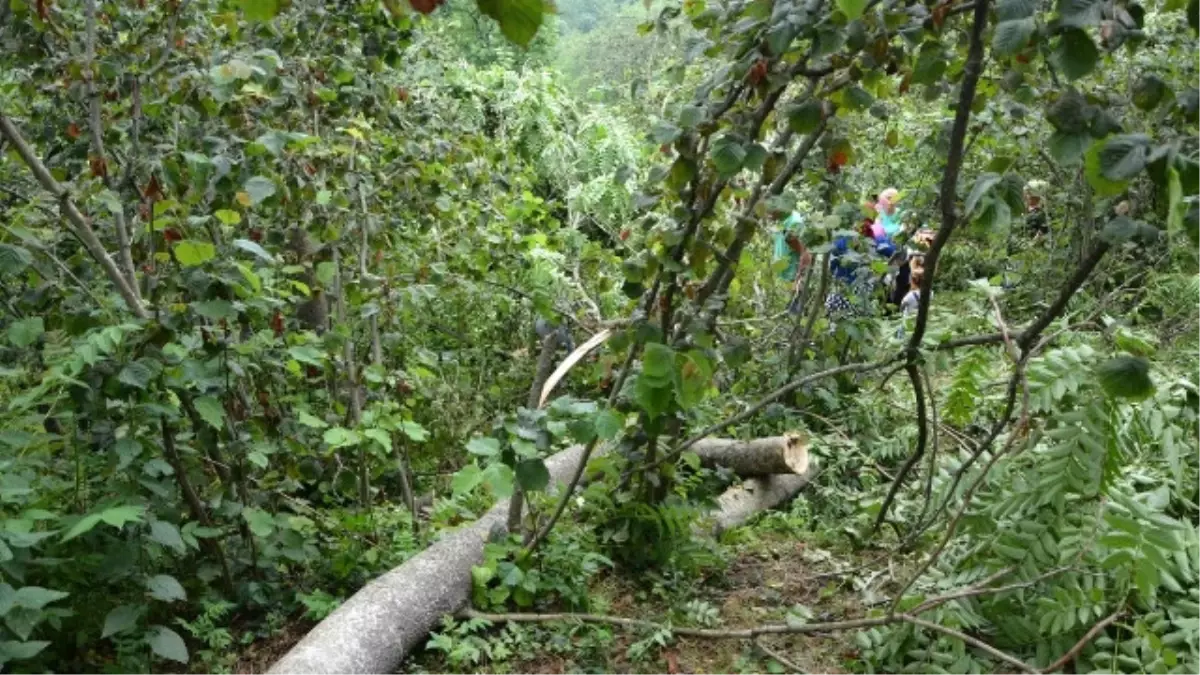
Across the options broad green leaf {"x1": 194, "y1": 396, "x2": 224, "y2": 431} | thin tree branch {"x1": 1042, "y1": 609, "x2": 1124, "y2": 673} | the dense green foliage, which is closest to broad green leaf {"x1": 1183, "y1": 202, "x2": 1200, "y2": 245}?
the dense green foliage

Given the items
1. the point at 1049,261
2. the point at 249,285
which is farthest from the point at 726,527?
the point at 1049,261

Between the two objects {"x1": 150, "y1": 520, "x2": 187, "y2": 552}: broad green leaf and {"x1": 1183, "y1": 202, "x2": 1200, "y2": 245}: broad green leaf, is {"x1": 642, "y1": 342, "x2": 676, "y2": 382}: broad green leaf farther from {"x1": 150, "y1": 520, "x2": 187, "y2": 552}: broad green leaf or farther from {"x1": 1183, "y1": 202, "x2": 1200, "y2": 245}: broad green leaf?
{"x1": 150, "y1": 520, "x2": 187, "y2": 552}: broad green leaf

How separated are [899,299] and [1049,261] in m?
1.40

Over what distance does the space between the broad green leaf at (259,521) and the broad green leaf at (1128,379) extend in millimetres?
2718

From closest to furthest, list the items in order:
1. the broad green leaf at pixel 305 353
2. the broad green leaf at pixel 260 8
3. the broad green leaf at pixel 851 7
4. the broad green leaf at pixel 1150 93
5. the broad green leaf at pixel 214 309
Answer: the broad green leaf at pixel 260 8 → the broad green leaf at pixel 851 7 → the broad green leaf at pixel 1150 93 → the broad green leaf at pixel 214 309 → the broad green leaf at pixel 305 353

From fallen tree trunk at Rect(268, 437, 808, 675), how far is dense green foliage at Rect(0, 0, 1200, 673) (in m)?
0.13

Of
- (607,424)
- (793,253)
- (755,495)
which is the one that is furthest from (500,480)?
(793,253)

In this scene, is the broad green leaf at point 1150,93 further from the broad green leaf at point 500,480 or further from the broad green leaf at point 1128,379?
the broad green leaf at point 500,480

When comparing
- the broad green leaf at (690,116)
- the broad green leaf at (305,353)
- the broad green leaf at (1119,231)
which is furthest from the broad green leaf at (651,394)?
the broad green leaf at (305,353)

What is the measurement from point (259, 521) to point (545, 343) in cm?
134

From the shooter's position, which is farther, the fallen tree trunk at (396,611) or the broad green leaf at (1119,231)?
the fallen tree trunk at (396,611)

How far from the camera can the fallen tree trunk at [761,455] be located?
4.86 meters

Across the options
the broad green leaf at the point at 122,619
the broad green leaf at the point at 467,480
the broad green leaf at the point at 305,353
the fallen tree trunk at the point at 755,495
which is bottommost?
the fallen tree trunk at the point at 755,495

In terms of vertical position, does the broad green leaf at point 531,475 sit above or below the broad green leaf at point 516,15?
below
